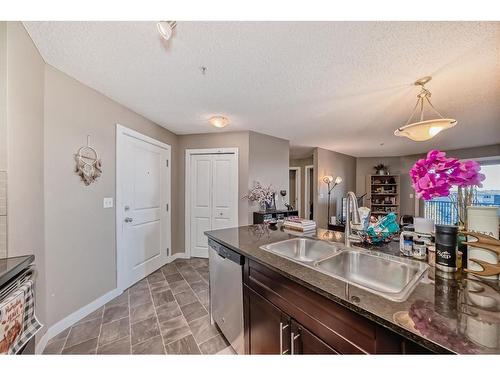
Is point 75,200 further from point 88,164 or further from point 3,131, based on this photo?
point 3,131

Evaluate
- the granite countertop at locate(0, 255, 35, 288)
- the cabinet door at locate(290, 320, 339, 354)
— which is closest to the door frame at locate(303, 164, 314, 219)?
the cabinet door at locate(290, 320, 339, 354)

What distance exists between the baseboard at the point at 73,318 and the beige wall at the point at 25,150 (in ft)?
0.51

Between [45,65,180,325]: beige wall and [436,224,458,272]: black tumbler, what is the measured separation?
2636 millimetres

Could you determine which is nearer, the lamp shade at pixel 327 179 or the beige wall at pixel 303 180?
the lamp shade at pixel 327 179

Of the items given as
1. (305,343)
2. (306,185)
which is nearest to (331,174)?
(306,185)

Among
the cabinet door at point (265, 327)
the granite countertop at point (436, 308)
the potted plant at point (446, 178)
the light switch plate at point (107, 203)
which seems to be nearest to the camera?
the granite countertop at point (436, 308)

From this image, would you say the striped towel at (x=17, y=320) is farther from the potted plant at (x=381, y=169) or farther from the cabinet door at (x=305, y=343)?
the potted plant at (x=381, y=169)

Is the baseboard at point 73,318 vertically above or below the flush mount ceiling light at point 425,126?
below

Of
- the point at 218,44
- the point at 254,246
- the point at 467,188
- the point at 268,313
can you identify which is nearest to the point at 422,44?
the point at 467,188

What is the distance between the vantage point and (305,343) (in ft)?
2.90

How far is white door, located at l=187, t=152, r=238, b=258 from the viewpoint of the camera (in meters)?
3.44

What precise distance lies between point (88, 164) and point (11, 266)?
122 centimetres

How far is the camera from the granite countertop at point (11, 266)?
89cm

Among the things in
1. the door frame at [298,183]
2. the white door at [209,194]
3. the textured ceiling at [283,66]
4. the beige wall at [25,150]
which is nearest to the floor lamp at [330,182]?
the door frame at [298,183]
